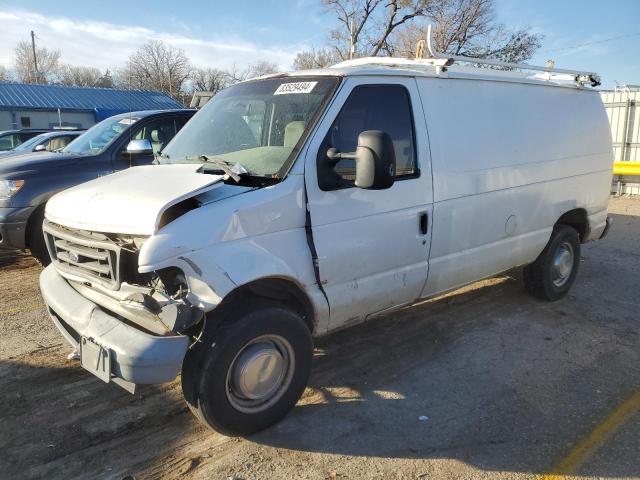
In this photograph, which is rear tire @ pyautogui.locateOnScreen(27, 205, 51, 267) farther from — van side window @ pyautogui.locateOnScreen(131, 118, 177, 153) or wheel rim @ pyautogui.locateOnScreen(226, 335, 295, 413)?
wheel rim @ pyautogui.locateOnScreen(226, 335, 295, 413)

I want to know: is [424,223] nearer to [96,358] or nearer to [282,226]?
[282,226]

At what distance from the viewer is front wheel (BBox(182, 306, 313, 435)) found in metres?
2.98

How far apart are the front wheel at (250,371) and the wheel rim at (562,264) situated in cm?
352

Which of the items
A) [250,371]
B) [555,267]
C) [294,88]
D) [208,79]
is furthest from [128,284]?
[208,79]

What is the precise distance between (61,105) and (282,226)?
37.2m

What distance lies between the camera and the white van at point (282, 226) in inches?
114

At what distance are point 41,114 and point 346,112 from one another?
37.1 meters

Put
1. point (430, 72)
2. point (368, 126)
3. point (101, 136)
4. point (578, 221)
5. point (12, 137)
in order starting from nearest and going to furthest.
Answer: point (368, 126)
point (430, 72)
point (578, 221)
point (101, 136)
point (12, 137)

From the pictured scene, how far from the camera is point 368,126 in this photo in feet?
12.3

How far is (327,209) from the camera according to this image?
341cm

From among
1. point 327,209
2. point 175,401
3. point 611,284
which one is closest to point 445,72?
point 327,209

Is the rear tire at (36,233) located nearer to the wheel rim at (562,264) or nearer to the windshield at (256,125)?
the windshield at (256,125)

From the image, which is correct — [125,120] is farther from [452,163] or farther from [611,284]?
[611,284]

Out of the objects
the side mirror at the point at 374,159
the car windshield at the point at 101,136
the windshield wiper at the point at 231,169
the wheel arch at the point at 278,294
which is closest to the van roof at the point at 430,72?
the side mirror at the point at 374,159
